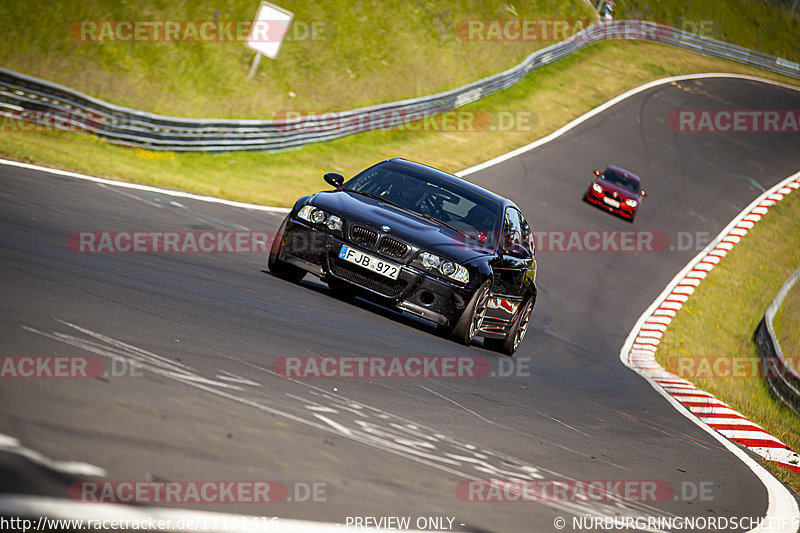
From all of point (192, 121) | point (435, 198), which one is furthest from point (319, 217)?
point (192, 121)

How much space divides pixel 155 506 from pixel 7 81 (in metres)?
17.2

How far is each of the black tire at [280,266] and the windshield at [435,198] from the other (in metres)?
1.06

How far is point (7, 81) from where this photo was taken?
59.3 ft

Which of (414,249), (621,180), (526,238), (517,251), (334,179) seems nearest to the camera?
(414,249)

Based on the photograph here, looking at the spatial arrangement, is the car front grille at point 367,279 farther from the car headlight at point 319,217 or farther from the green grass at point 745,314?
the green grass at point 745,314

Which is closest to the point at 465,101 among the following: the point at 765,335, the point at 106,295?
the point at 765,335

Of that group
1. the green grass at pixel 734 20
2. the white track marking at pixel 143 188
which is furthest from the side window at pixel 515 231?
the green grass at pixel 734 20

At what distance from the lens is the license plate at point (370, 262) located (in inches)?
325

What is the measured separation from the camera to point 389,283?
833 cm

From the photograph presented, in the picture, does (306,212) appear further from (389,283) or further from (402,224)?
(389,283)

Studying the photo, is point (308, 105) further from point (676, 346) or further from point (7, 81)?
point (676, 346)

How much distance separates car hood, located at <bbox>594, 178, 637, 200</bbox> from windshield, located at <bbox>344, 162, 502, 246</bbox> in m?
16.1

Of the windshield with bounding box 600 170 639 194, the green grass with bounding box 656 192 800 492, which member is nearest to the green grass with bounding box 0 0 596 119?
the windshield with bounding box 600 170 639 194

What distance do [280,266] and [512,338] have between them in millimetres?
2779
